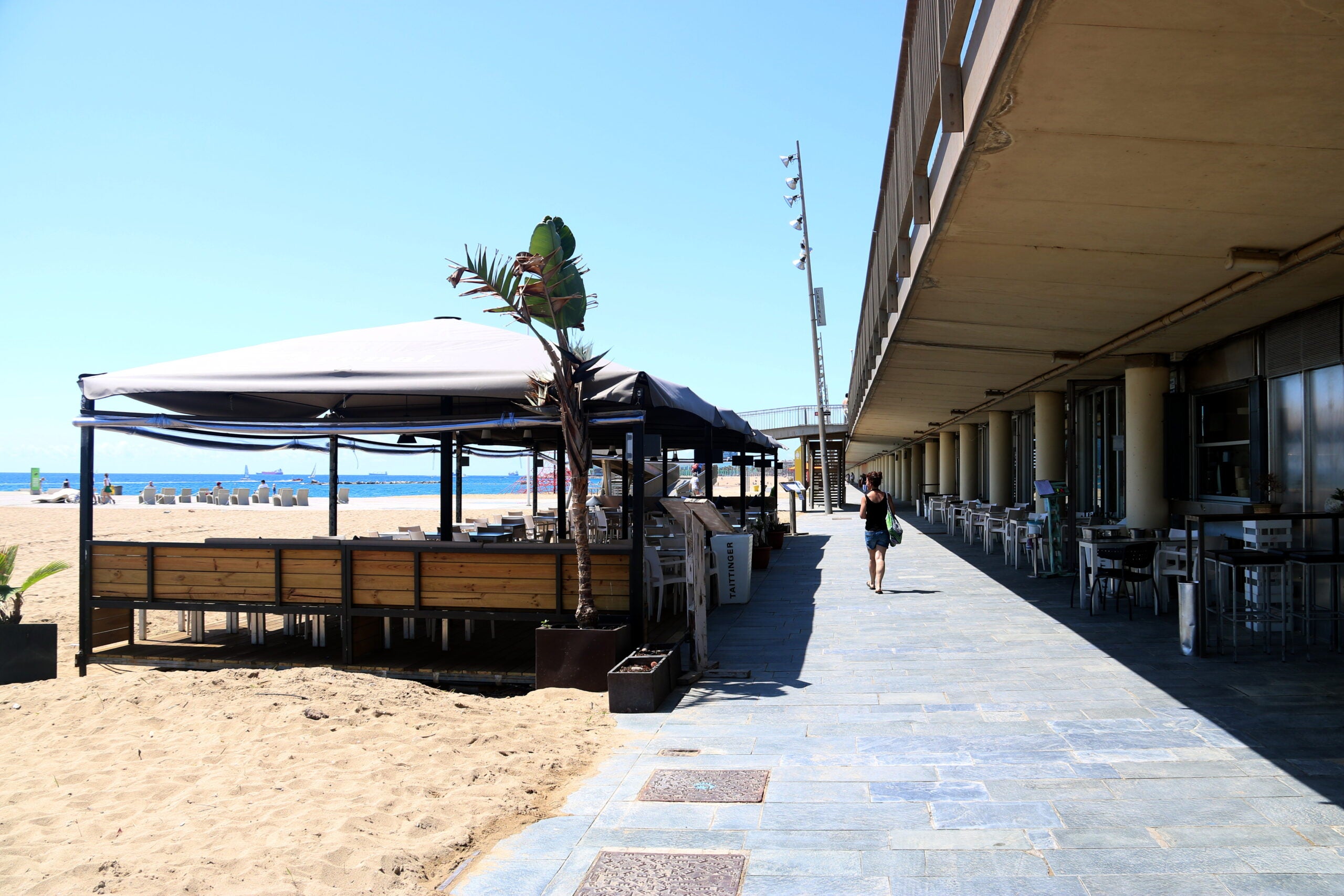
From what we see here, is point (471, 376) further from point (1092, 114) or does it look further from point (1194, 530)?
point (1194, 530)

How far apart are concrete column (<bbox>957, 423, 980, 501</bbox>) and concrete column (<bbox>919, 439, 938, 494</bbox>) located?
8.55m

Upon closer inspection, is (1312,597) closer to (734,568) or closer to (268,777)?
(734,568)

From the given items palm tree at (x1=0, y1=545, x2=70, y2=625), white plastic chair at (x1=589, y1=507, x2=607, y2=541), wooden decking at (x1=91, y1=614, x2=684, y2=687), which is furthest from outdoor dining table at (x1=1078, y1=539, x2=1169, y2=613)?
palm tree at (x1=0, y1=545, x2=70, y2=625)

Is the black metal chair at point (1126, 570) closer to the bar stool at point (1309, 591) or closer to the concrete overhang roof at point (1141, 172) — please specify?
the bar stool at point (1309, 591)

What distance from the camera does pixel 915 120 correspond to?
5191mm

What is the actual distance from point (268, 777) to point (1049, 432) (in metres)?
14.0

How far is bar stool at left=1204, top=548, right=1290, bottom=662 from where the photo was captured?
20.7ft

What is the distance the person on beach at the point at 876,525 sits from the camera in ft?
33.3

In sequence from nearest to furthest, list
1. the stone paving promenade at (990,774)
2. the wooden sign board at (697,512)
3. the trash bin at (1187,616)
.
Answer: the stone paving promenade at (990,774)
the wooden sign board at (697,512)
the trash bin at (1187,616)

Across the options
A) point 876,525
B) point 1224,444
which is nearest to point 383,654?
point 876,525

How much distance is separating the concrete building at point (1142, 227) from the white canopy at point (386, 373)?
222cm

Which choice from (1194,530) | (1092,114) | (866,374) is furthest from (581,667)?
(866,374)

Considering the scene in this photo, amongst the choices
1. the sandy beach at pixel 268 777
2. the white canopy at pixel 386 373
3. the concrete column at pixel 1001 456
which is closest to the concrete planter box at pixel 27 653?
the sandy beach at pixel 268 777

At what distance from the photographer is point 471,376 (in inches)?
243
